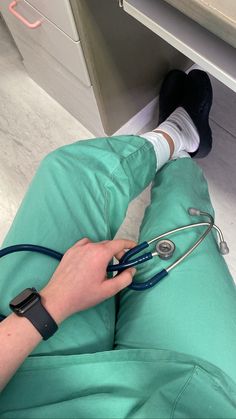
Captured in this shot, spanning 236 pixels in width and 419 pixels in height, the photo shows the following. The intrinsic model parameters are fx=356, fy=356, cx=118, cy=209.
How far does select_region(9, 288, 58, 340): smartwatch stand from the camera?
0.46 metres

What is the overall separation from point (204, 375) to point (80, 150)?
47 centimetres

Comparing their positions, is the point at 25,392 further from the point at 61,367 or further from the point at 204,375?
the point at 204,375

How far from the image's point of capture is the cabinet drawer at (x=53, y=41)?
85cm

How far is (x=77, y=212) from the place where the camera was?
658 millimetres

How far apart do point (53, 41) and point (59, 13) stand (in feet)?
0.46

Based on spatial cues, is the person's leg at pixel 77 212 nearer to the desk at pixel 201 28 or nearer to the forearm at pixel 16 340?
the forearm at pixel 16 340

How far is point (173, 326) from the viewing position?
562 mm

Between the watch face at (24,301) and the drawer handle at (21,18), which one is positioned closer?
the watch face at (24,301)

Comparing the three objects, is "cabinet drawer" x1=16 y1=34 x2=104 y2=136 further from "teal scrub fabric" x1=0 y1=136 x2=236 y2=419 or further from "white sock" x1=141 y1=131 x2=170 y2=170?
"teal scrub fabric" x1=0 y1=136 x2=236 y2=419

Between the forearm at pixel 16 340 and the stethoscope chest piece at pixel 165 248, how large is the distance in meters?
0.21

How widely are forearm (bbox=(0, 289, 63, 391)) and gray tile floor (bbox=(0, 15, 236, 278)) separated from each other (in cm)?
61

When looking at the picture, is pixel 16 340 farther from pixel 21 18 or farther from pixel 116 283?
pixel 21 18

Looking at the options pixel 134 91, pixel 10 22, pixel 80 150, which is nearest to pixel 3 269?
pixel 80 150

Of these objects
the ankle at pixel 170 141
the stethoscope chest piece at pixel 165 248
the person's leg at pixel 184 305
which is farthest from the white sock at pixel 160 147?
the stethoscope chest piece at pixel 165 248
